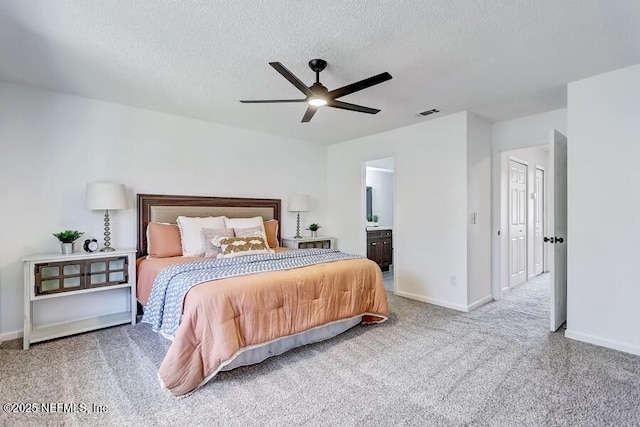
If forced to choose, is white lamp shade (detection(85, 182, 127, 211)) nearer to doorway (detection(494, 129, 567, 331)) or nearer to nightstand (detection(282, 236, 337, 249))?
nightstand (detection(282, 236, 337, 249))

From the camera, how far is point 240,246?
348 centimetres

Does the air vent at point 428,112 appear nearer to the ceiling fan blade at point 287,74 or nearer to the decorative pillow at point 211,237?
the ceiling fan blade at point 287,74

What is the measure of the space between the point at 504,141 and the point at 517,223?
1552mm

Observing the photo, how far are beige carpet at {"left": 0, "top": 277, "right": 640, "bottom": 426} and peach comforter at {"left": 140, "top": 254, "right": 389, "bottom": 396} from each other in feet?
0.68

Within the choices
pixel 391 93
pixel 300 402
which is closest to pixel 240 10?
pixel 391 93

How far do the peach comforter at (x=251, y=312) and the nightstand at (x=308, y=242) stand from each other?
1764mm

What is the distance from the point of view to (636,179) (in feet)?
8.65

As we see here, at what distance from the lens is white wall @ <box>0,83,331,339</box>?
2990 mm

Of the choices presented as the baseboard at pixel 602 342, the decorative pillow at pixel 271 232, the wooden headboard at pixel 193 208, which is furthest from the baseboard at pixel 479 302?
the wooden headboard at pixel 193 208

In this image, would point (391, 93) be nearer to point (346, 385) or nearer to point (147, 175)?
point (346, 385)

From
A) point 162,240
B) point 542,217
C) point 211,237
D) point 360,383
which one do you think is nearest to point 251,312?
point 360,383

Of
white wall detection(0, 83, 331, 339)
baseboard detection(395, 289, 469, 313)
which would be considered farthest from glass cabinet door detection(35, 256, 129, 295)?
baseboard detection(395, 289, 469, 313)

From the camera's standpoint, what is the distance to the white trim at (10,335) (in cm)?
290

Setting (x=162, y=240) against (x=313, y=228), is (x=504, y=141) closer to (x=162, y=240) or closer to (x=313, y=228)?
(x=313, y=228)
